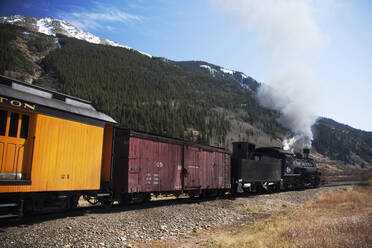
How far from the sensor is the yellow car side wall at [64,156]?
32.0 ft

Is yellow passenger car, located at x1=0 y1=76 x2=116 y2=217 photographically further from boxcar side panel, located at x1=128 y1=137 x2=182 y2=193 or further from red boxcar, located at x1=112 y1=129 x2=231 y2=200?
boxcar side panel, located at x1=128 y1=137 x2=182 y2=193

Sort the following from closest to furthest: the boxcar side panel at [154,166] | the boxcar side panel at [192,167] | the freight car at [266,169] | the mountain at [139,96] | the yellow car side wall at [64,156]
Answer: the yellow car side wall at [64,156] → the boxcar side panel at [154,166] → the boxcar side panel at [192,167] → the freight car at [266,169] → the mountain at [139,96]

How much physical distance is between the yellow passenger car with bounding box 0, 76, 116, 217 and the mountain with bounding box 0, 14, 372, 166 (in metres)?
90.7

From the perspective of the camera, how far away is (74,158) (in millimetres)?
11109

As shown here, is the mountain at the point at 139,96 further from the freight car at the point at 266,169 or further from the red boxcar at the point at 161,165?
the red boxcar at the point at 161,165

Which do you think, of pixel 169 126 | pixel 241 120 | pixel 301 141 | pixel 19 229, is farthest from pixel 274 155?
pixel 241 120

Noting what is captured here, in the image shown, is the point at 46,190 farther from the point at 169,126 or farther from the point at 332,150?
the point at 332,150

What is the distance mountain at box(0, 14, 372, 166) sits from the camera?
116 m

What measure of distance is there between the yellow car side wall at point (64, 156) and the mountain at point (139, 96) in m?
90.5

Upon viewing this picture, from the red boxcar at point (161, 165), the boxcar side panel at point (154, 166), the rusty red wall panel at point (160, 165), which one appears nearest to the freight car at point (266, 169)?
the red boxcar at point (161, 165)

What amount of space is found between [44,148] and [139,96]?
130598 mm

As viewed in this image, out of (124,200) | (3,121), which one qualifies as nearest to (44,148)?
(3,121)

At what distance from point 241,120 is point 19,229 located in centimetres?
16199

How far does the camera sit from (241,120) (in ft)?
546
